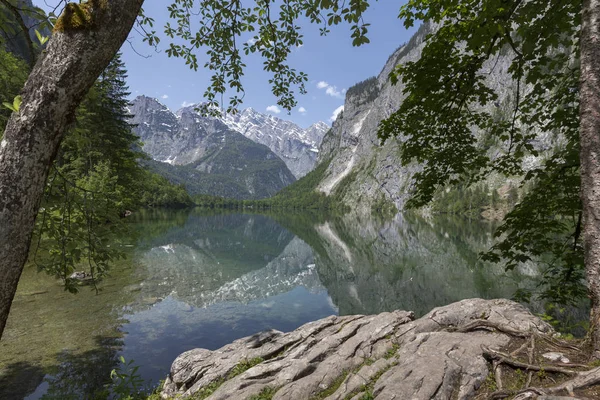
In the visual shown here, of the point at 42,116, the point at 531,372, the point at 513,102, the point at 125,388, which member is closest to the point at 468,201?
the point at 513,102

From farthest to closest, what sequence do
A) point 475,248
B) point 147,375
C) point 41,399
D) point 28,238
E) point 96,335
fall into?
1. point 475,248
2. point 96,335
3. point 147,375
4. point 41,399
5. point 28,238

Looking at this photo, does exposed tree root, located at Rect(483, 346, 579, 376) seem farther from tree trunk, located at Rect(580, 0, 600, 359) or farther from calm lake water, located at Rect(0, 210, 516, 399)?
calm lake water, located at Rect(0, 210, 516, 399)

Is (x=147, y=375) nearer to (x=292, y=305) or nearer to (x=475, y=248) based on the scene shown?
(x=292, y=305)

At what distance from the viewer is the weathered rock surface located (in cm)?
514

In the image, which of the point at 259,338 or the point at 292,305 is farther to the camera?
the point at 292,305

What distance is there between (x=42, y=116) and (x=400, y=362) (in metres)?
6.62

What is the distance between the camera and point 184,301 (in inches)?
855

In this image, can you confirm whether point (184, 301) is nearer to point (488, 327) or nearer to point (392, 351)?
point (392, 351)

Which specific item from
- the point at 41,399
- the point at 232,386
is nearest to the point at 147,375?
the point at 41,399

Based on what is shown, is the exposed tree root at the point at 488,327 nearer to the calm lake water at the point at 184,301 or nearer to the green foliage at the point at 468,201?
the calm lake water at the point at 184,301

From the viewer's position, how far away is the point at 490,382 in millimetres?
4758

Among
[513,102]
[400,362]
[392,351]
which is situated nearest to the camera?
[400,362]

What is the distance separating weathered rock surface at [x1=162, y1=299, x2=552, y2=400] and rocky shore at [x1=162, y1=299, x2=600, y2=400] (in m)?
0.02

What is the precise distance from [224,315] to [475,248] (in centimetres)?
4368
